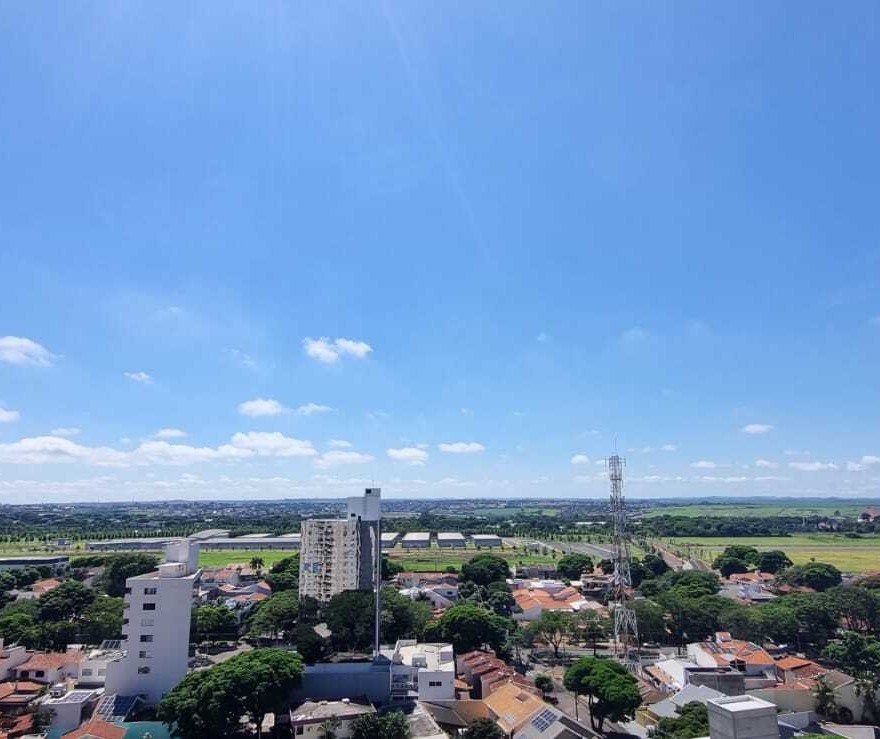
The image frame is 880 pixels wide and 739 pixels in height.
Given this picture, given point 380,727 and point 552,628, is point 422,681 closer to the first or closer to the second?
point 380,727

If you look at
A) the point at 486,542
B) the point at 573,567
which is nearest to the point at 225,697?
the point at 573,567

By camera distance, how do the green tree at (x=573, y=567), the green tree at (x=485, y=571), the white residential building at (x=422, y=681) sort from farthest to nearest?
1. the green tree at (x=573, y=567)
2. the green tree at (x=485, y=571)
3. the white residential building at (x=422, y=681)

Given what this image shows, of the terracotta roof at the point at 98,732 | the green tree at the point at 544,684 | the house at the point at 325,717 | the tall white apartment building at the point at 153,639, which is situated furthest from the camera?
the green tree at the point at 544,684

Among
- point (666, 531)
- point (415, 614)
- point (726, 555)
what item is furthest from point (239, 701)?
point (666, 531)

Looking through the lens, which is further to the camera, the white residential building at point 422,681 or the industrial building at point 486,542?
the industrial building at point 486,542

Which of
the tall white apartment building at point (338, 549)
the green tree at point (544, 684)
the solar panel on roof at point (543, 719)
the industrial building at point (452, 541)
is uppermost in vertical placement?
the tall white apartment building at point (338, 549)

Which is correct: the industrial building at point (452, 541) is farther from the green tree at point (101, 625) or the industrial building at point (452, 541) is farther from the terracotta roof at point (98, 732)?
the terracotta roof at point (98, 732)

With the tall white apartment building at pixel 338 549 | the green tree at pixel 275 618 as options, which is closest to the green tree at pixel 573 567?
the tall white apartment building at pixel 338 549
